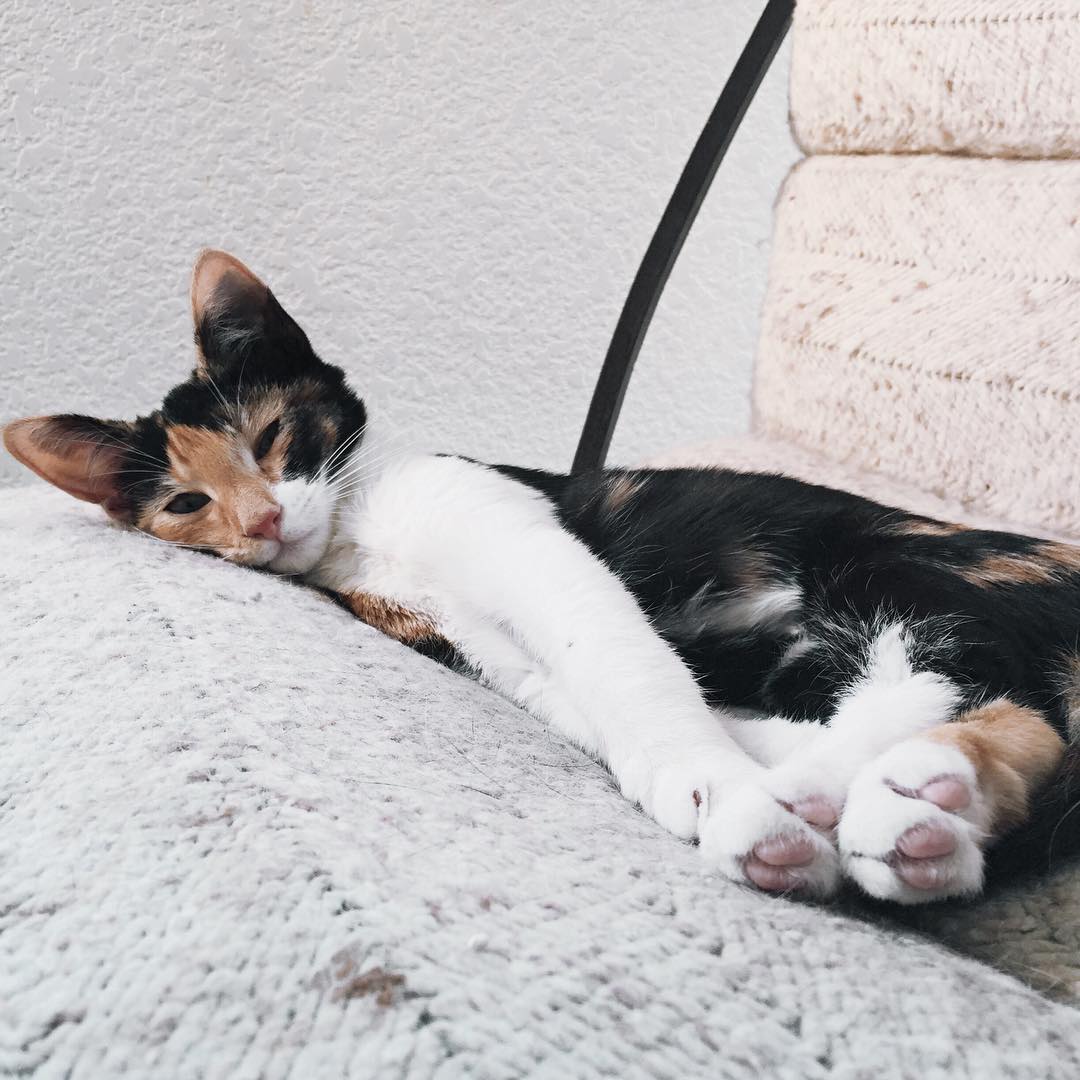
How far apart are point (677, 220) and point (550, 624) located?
921 mm

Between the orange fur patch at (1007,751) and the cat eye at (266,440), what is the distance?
699 millimetres

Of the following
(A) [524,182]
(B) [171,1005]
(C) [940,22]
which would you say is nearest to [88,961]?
(B) [171,1005]

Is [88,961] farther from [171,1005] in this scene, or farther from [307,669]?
[307,669]

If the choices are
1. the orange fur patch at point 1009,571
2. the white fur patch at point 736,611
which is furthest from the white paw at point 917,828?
the white fur patch at point 736,611

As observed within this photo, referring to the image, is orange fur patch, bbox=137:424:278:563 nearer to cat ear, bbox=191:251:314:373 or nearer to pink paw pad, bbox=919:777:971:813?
cat ear, bbox=191:251:314:373

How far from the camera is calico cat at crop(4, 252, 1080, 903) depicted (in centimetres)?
60

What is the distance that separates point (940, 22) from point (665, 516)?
0.65m

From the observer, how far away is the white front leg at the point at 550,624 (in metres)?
0.75

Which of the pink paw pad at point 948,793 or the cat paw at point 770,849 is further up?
the pink paw pad at point 948,793

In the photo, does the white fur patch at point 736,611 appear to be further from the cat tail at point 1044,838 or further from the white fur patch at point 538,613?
the cat tail at point 1044,838

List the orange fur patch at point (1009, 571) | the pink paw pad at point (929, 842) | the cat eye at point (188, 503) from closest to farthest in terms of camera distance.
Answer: the pink paw pad at point (929, 842) → the orange fur patch at point (1009, 571) → the cat eye at point (188, 503)

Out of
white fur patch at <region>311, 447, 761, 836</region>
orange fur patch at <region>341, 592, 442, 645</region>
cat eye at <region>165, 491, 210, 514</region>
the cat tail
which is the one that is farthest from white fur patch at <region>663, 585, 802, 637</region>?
cat eye at <region>165, 491, 210, 514</region>

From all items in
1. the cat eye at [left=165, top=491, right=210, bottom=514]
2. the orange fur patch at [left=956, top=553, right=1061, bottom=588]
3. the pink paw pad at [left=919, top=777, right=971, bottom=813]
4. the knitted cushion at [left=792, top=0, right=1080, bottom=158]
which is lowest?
the pink paw pad at [left=919, top=777, right=971, bottom=813]

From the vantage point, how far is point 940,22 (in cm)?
121
